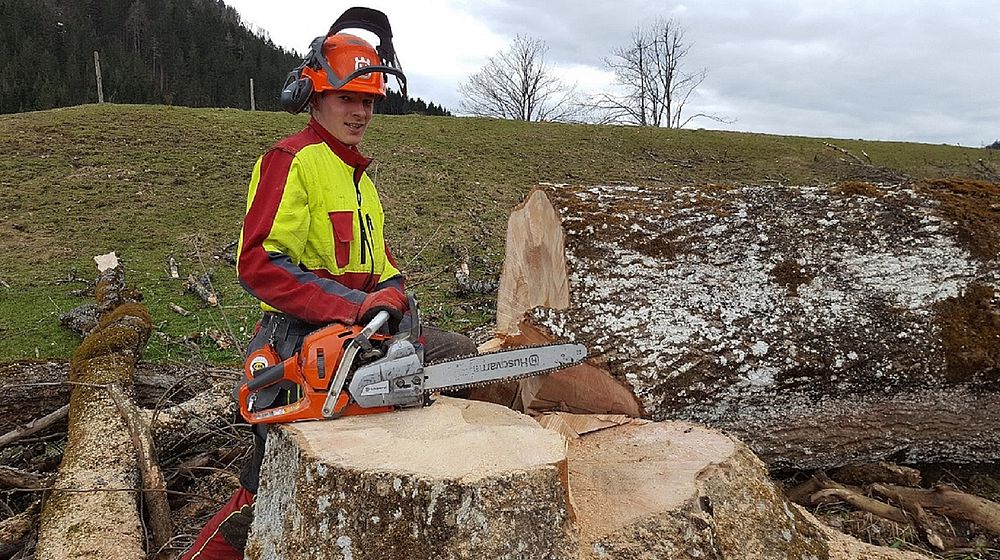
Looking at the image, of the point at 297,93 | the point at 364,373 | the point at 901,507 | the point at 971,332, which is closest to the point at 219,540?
the point at 364,373

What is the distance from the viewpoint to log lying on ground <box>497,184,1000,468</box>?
98.3 inches

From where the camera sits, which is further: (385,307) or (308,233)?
(308,233)

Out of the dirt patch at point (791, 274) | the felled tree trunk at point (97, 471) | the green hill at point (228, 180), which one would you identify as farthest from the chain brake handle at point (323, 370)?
the green hill at point (228, 180)

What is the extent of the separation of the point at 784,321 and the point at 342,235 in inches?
66.4

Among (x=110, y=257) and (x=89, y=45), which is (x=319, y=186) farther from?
(x=89, y=45)

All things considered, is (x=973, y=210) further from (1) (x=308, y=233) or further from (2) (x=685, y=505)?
(1) (x=308, y=233)

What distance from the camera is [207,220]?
10.1m

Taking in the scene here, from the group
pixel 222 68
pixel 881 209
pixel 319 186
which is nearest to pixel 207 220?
pixel 319 186

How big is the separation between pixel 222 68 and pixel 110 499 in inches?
1565

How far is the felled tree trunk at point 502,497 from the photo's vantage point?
61.6 inches

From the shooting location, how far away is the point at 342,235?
220 centimetres

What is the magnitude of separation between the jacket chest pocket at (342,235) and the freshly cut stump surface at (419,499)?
66cm

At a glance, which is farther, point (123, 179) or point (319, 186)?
point (123, 179)

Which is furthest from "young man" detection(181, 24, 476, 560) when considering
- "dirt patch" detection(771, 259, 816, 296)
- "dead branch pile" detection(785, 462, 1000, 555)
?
"dead branch pile" detection(785, 462, 1000, 555)
